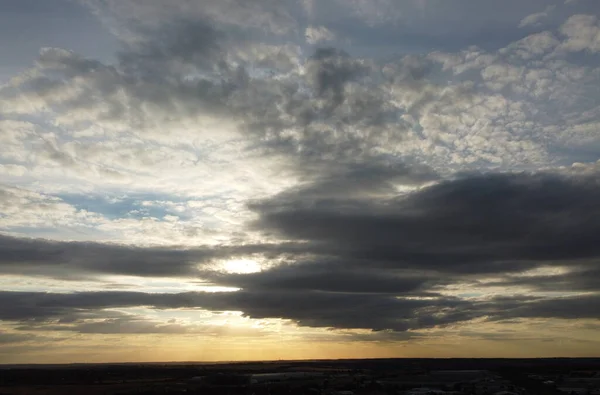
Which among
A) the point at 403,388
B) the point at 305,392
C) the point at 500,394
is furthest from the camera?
the point at 403,388

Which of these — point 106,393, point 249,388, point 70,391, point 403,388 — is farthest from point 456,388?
point 70,391

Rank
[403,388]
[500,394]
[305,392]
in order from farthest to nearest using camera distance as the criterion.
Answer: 1. [403,388]
2. [305,392]
3. [500,394]

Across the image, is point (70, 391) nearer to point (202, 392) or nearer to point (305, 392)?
point (202, 392)

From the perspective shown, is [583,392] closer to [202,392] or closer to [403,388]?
[403,388]

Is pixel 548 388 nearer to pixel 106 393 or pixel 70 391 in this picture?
pixel 106 393

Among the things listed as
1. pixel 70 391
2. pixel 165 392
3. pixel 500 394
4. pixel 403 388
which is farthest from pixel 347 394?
pixel 70 391

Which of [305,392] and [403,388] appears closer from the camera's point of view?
[305,392]

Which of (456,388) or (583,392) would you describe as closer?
(583,392)

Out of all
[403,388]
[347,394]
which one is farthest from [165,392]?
[403,388]
